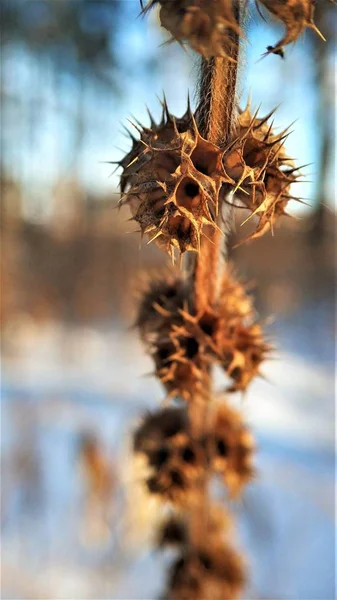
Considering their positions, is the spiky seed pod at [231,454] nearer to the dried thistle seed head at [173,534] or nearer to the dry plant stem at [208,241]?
the dry plant stem at [208,241]

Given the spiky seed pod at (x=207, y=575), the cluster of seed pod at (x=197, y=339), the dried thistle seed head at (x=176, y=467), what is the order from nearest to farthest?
the cluster of seed pod at (x=197, y=339) < the dried thistle seed head at (x=176, y=467) < the spiky seed pod at (x=207, y=575)

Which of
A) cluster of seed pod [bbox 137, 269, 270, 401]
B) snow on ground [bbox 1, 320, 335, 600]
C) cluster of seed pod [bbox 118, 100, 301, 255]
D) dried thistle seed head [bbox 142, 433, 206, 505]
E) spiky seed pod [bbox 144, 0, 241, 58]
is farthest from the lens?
snow on ground [bbox 1, 320, 335, 600]

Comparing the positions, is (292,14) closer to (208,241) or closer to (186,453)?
(208,241)

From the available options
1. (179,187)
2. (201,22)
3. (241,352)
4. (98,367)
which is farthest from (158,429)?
(98,367)

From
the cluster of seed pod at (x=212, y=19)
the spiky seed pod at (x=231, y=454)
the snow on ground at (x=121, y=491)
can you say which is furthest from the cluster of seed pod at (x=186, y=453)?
the snow on ground at (x=121, y=491)

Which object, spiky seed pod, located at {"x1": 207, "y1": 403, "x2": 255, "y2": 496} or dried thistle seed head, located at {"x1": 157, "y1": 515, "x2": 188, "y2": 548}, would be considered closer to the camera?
spiky seed pod, located at {"x1": 207, "y1": 403, "x2": 255, "y2": 496}

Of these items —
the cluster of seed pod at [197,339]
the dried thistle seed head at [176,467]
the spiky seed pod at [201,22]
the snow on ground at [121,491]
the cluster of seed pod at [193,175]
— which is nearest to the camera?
Answer: the spiky seed pod at [201,22]

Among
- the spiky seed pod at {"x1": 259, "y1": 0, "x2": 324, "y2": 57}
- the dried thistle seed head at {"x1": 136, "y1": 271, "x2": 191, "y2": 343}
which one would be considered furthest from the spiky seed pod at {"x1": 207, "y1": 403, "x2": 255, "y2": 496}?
the spiky seed pod at {"x1": 259, "y1": 0, "x2": 324, "y2": 57}

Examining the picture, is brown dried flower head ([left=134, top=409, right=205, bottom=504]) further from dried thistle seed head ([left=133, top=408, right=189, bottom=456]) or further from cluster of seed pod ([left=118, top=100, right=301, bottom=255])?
cluster of seed pod ([left=118, top=100, right=301, bottom=255])
